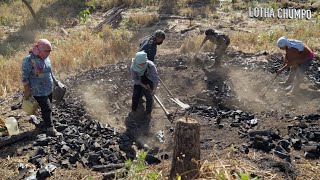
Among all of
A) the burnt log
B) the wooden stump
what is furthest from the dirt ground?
the burnt log

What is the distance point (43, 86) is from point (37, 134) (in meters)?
0.90

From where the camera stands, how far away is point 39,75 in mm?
5750

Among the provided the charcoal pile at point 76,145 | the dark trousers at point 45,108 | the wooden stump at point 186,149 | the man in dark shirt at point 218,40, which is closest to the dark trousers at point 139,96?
the charcoal pile at point 76,145

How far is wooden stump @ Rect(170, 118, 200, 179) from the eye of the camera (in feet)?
13.7

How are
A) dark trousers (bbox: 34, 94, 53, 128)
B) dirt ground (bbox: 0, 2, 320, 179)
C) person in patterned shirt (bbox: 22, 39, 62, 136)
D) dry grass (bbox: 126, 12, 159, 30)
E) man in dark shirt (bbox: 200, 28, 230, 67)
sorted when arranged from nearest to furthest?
dirt ground (bbox: 0, 2, 320, 179), person in patterned shirt (bbox: 22, 39, 62, 136), dark trousers (bbox: 34, 94, 53, 128), man in dark shirt (bbox: 200, 28, 230, 67), dry grass (bbox: 126, 12, 159, 30)

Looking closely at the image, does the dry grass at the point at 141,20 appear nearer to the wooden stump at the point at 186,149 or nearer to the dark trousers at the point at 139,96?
the dark trousers at the point at 139,96

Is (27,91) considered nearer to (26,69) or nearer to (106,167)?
(26,69)

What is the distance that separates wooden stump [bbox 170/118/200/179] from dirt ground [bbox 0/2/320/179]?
674mm

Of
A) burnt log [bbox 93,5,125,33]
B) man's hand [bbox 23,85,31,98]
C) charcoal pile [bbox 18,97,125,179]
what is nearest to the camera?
charcoal pile [bbox 18,97,125,179]

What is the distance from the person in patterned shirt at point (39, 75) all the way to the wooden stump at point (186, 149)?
261 cm

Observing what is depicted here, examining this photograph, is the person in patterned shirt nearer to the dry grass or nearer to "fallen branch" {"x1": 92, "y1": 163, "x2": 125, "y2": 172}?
"fallen branch" {"x1": 92, "y1": 163, "x2": 125, "y2": 172}

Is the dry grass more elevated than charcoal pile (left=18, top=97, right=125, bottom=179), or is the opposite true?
the dry grass

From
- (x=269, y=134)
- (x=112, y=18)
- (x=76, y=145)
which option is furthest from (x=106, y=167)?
(x=112, y=18)

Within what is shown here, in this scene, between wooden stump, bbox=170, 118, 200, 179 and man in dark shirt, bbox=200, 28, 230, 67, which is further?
man in dark shirt, bbox=200, 28, 230, 67
